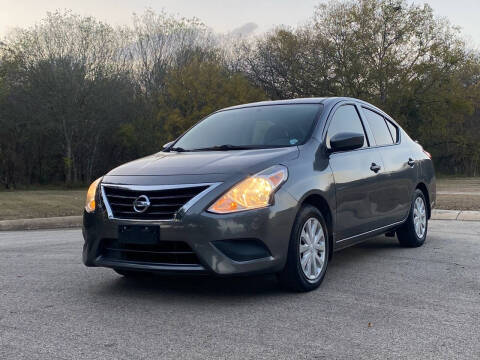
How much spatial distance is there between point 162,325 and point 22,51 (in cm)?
3665

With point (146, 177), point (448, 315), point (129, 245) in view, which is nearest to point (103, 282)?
point (129, 245)

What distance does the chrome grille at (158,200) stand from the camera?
442 cm

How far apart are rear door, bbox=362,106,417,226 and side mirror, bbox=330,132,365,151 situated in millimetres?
862

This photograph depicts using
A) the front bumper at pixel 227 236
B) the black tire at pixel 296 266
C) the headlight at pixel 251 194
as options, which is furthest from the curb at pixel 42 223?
the headlight at pixel 251 194

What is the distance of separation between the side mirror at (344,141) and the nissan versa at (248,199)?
0.03 ft

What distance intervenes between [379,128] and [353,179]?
56.4 inches

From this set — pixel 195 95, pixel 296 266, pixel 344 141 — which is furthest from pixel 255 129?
pixel 195 95

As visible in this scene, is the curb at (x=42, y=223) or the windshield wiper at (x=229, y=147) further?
the curb at (x=42, y=223)

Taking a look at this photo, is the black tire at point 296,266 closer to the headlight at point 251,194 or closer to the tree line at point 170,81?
the headlight at point 251,194

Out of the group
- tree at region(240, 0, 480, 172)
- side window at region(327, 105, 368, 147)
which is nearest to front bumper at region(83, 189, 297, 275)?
side window at region(327, 105, 368, 147)

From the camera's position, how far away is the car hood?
461 centimetres

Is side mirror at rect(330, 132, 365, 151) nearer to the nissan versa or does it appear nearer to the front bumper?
the nissan versa

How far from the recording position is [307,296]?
4742mm

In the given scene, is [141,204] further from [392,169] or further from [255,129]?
[392,169]
